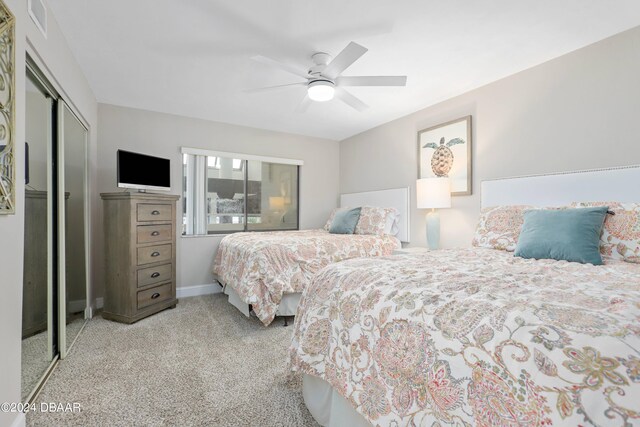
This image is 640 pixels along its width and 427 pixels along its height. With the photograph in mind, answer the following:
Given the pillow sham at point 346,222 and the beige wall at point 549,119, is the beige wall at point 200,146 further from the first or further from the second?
the beige wall at point 549,119

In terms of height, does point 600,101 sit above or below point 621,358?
above

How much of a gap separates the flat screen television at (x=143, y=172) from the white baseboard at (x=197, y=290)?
A: 131cm

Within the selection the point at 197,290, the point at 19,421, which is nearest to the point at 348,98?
the point at 19,421

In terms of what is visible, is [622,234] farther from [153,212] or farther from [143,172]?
[143,172]

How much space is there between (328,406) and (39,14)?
2663 millimetres

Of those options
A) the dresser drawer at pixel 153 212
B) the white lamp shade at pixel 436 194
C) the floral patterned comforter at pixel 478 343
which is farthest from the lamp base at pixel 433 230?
the dresser drawer at pixel 153 212

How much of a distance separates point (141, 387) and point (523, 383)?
6.66ft

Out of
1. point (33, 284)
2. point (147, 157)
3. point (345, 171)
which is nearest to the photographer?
point (33, 284)

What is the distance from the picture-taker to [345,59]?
201cm

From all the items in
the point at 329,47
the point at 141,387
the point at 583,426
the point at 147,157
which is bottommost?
the point at 141,387

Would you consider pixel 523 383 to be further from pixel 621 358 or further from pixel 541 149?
pixel 541 149

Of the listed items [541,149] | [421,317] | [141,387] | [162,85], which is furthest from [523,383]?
[162,85]

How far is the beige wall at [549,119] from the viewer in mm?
2070

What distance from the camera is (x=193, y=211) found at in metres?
3.90
